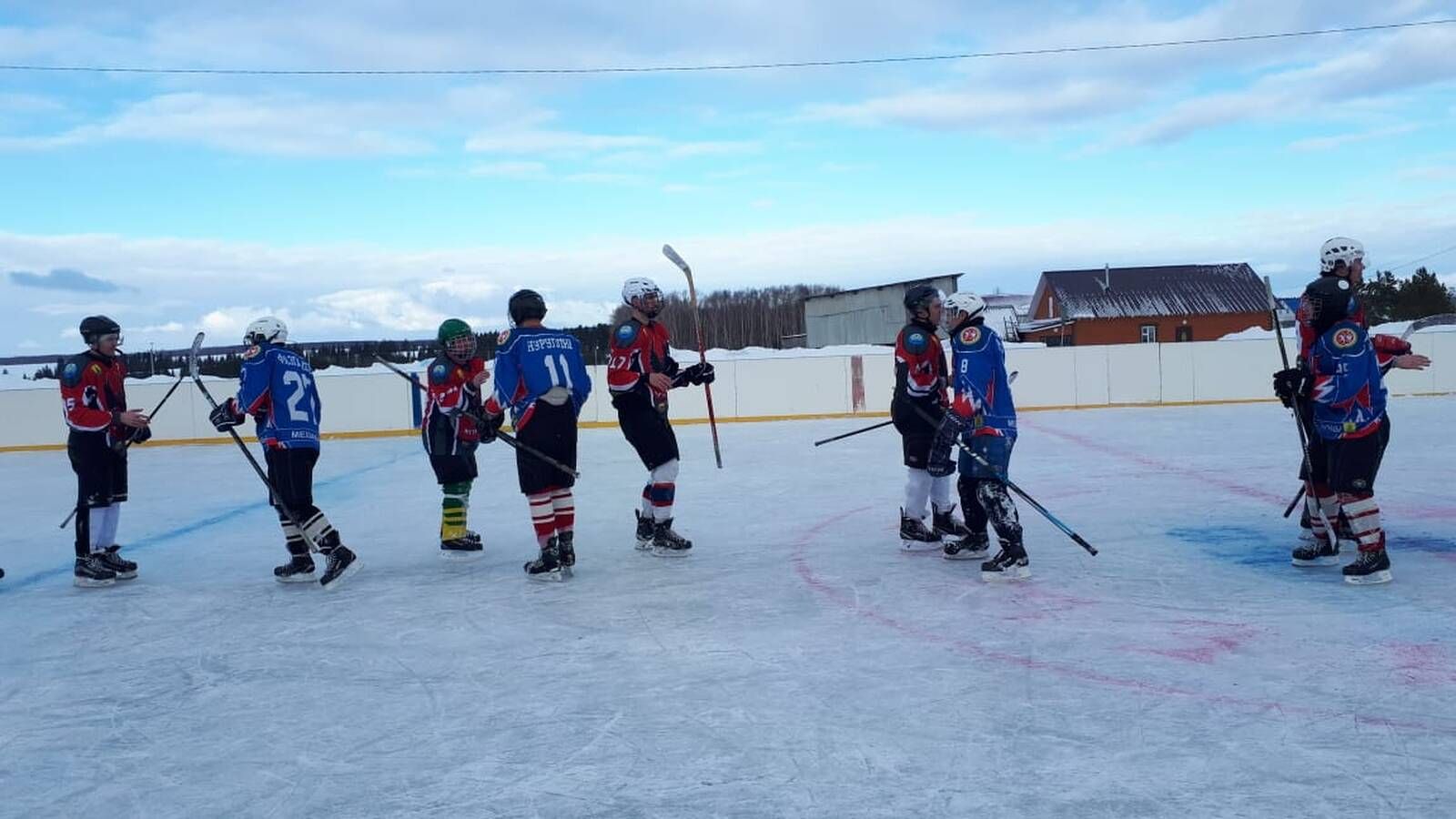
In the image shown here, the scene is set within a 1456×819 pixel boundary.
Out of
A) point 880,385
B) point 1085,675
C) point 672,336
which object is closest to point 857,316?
point 672,336

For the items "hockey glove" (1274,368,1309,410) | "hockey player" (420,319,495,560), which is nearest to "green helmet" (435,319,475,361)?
"hockey player" (420,319,495,560)

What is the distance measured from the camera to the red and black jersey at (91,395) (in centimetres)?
581

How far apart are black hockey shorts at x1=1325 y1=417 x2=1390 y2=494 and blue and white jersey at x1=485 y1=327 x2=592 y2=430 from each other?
359 centimetres

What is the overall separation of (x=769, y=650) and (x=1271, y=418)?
12.4 metres

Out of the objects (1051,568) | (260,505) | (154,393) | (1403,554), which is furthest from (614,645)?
(154,393)

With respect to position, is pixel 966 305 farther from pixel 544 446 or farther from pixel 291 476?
pixel 291 476

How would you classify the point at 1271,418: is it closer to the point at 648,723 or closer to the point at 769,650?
the point at 769,650

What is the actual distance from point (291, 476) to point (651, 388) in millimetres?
1938

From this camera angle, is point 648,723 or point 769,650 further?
point 769,650

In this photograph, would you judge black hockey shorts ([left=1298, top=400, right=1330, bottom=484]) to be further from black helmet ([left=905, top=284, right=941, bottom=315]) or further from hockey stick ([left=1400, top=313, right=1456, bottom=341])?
black helmet ([left=905, top=284, right=941, bottom=315])

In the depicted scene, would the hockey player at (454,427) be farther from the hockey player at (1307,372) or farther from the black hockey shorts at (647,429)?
the hockey player at (1307,372)

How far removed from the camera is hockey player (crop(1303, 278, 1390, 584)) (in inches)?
190

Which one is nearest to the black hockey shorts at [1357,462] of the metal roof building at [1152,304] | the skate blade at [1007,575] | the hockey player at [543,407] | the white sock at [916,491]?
the skate blade at [1007,575]

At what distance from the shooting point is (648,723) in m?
3.39
